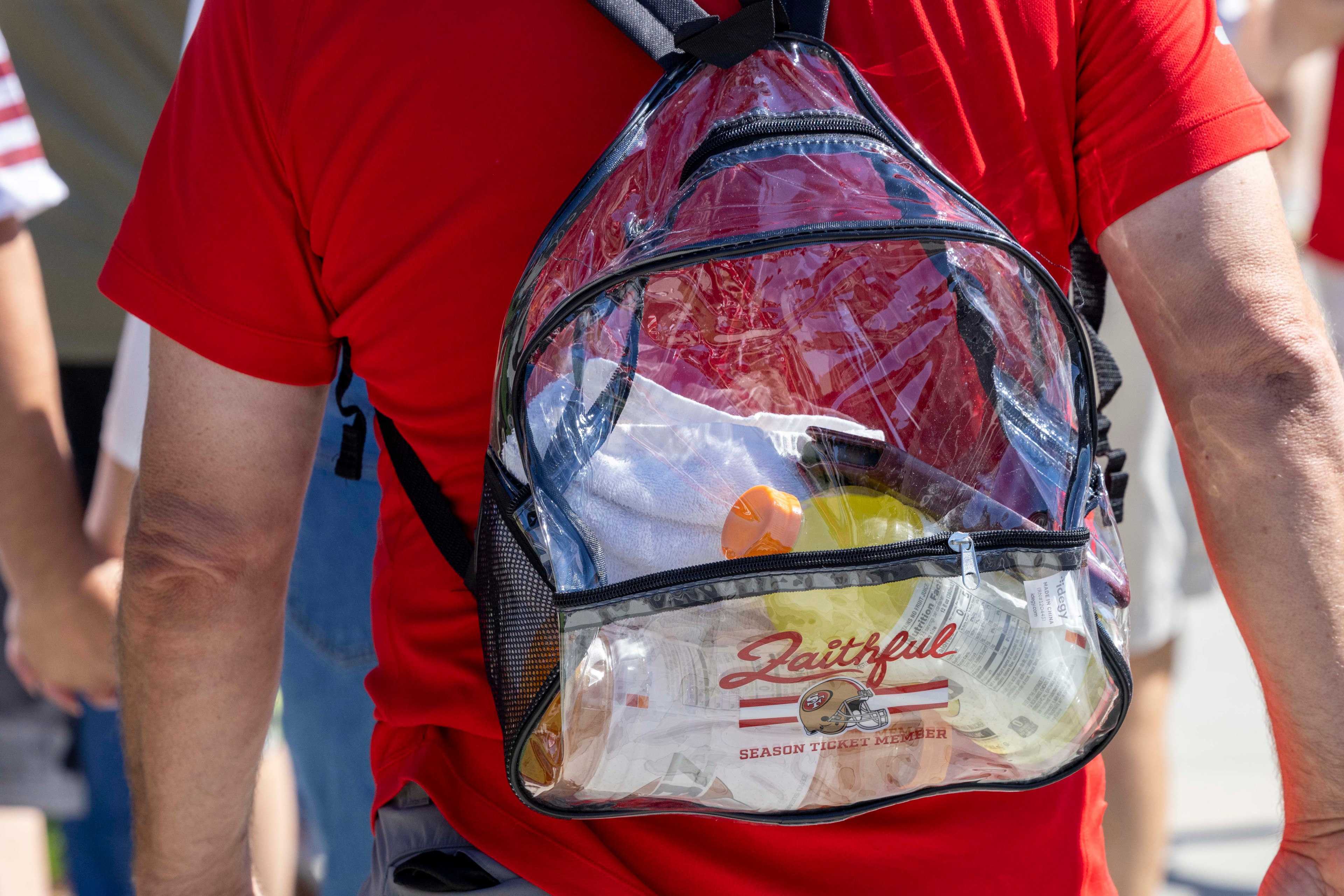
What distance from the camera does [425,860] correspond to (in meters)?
1.15

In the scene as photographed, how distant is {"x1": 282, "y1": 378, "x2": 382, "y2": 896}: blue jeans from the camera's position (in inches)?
82.4

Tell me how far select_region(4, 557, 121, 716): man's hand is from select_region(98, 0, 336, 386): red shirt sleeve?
3.51 feet

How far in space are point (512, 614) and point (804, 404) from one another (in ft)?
1.00

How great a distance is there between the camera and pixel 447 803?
1196mm

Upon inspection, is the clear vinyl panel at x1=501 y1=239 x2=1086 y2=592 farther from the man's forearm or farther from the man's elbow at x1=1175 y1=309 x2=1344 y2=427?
the man's forearm

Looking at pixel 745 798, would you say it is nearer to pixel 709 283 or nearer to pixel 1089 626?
pixel 1089 626

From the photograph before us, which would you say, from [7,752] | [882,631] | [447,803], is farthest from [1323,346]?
[7,752]

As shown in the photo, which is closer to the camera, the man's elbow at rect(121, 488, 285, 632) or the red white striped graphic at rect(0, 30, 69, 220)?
the man's elbow at rect(121, 488, 285, 632)

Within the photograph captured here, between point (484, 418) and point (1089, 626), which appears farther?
point (484, 418)

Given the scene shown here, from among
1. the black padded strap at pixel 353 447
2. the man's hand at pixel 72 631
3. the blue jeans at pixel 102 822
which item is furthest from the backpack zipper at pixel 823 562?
the blue jeans at pixel 102 822

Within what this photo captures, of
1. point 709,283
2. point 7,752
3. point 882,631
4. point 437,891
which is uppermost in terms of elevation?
point 709,283

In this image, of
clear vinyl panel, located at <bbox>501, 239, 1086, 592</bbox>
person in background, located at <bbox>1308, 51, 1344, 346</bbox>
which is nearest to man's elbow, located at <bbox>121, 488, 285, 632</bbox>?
clear vinyl panel, located at <bbox>501, 239, 1086, 592</bbox>

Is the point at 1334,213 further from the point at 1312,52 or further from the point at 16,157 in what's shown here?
the point at 16,157

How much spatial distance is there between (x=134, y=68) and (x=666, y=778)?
2.17 metres
